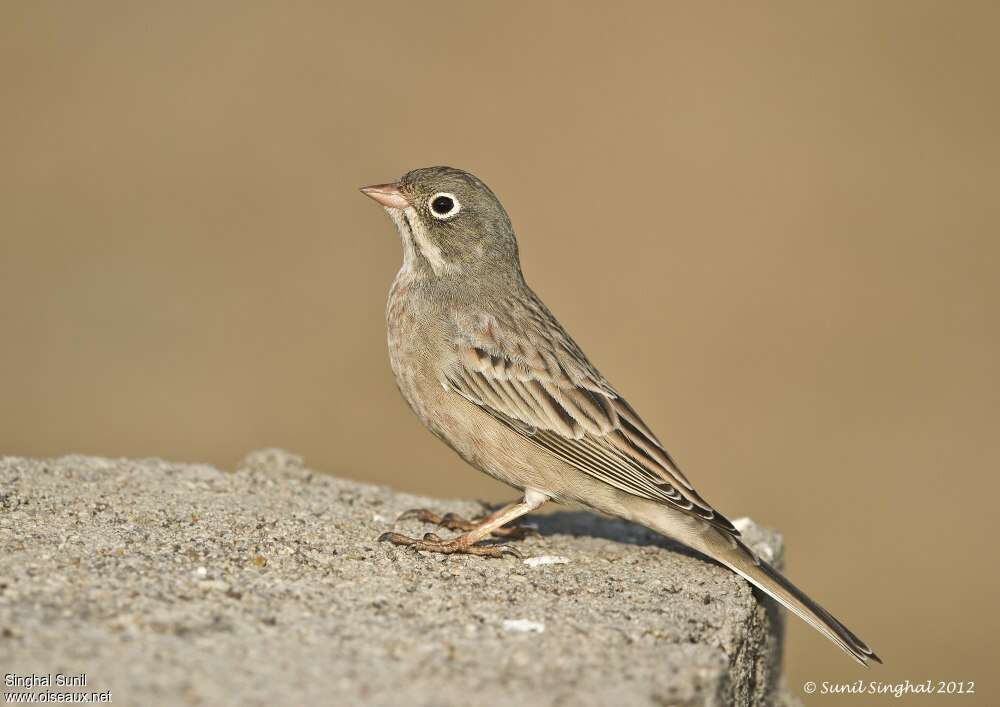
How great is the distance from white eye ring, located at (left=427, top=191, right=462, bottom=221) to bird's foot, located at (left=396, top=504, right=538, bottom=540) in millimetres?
1560

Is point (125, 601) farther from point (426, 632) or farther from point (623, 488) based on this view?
point (623, 488)

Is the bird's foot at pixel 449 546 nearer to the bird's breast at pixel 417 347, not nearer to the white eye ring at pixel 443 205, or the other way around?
the bird's breast at pixel 417 347

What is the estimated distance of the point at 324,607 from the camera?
4727mm

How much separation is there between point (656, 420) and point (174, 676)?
9772 millimetres

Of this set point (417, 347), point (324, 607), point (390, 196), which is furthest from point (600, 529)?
point (324, 607)

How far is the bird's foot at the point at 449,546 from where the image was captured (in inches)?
229

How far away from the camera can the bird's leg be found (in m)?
5.84

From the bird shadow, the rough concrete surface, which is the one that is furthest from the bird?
the bird shadow

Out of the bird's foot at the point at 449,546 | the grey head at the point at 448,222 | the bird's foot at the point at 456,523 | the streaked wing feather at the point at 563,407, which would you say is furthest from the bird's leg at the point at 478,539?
the grey head at the point at 448,222

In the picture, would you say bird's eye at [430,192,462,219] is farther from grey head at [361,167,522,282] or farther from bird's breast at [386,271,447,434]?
bird's breast at [386,271,447,434]

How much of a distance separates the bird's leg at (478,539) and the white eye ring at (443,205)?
1.58 meters

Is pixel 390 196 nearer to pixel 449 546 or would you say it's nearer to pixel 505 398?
pixel 505 398

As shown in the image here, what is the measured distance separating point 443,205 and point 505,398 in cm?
120

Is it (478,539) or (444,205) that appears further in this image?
(444,205)
